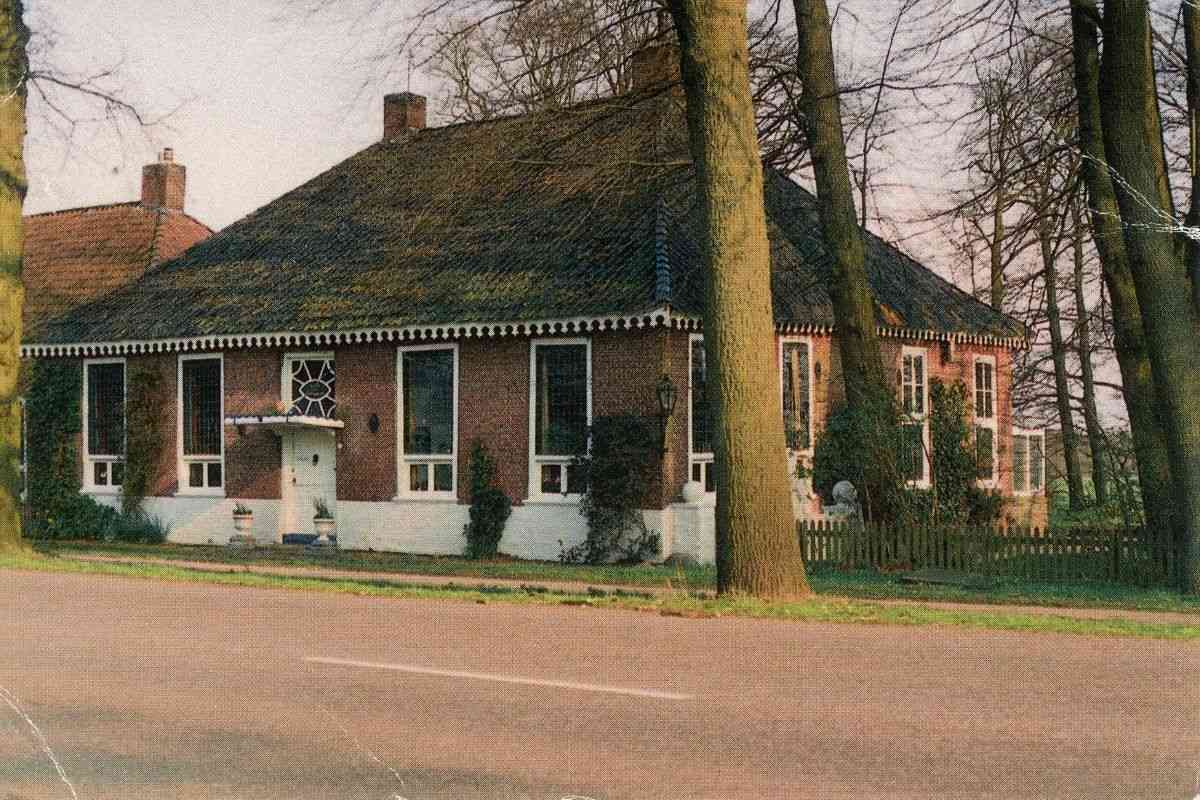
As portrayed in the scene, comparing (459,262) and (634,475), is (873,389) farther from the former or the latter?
(459,262)

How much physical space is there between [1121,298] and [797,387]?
24.9 ft

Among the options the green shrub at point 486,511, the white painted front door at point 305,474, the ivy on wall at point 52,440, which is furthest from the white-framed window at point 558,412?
the ivy on wall at point 52,440

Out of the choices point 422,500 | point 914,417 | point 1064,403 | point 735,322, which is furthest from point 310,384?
point 1064,403

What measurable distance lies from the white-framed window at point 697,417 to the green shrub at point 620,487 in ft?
2.43

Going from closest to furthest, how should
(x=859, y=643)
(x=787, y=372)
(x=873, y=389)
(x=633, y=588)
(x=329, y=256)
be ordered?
(x=859, y=643) → (x=633, y=588) → (x=873, y=389) → (x=787, y=372) → (x=329, y=256)

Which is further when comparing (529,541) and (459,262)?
(459,262)

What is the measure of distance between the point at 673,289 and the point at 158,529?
42.6 feet

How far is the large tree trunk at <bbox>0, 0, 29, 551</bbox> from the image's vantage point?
2272 centimetres

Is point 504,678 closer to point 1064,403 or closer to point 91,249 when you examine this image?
point 1064,403

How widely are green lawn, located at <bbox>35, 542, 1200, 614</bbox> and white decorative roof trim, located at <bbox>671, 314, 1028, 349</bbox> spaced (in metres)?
4.04

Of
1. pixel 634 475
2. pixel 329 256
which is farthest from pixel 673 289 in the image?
pixel 329 256

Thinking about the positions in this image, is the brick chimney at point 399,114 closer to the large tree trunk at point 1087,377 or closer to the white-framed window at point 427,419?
the white-framed window at point 427,419

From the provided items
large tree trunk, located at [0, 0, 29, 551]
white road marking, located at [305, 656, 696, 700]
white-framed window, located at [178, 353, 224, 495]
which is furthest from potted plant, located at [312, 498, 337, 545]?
white road marking, located at [305, 656, 696, 700]

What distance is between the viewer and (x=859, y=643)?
38.8ft
